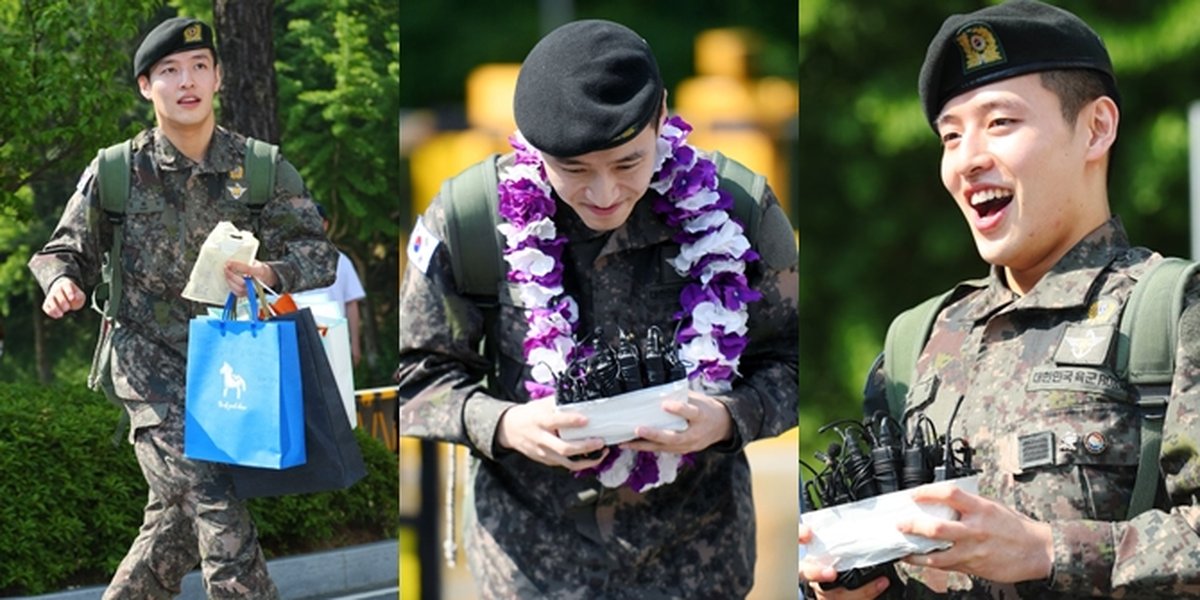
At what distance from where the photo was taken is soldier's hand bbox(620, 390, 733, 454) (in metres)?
3.51

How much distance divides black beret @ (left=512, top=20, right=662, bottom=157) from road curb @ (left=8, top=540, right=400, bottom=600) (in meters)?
4.73

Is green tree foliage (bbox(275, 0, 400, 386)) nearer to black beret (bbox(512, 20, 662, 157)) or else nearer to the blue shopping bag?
the blue shopping bag

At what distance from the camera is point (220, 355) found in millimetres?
5617

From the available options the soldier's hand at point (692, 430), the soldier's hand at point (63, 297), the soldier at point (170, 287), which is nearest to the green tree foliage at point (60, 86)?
the soldier at point (170, 287)

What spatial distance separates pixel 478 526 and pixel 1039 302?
1430 mm

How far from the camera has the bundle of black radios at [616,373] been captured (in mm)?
3523

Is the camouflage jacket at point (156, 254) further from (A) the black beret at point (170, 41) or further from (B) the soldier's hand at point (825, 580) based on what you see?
(B) the soldier's hand at point (825, 580)

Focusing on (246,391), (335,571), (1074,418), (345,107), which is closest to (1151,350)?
(1074,418)

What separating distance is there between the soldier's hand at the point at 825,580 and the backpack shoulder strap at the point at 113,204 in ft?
11.2

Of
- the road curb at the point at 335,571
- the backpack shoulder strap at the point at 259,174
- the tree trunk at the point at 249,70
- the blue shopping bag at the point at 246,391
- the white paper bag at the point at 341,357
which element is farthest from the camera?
the road curb at the point at 335,571

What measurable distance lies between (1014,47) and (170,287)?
361 cm

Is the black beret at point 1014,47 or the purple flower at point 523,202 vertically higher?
the black beret at point 1014,47

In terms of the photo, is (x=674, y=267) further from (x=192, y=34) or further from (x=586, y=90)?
(x=192, y=34)

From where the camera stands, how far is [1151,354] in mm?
Answer: 2770
